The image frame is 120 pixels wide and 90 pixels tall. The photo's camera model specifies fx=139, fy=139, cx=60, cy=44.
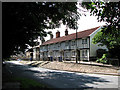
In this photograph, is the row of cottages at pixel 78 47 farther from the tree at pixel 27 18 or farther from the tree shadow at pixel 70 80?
the tree at pixel 27 18

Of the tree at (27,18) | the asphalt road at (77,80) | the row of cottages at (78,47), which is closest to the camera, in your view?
the tree at (27,18)

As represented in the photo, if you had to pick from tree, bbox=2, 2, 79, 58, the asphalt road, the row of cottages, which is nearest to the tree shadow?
the asphalt road

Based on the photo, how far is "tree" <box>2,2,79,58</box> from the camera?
7.34 meters

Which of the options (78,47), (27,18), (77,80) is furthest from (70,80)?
(78,47)

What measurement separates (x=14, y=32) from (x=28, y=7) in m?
1.64

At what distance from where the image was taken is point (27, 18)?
8.15 metres

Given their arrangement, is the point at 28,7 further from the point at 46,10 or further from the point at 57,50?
the point at 57,50

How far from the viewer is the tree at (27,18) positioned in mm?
7344

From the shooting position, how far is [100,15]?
878cm

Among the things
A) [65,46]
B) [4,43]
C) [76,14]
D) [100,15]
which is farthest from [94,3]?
[65,46]

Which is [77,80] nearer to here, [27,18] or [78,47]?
[27,18]

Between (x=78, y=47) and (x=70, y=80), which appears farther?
(x=78, y=47)

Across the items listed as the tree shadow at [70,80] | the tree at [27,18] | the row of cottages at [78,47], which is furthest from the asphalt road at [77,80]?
the row of cottages at [78,47]

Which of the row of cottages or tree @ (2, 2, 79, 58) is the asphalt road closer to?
tree @ (2, 2, 79, 58)
